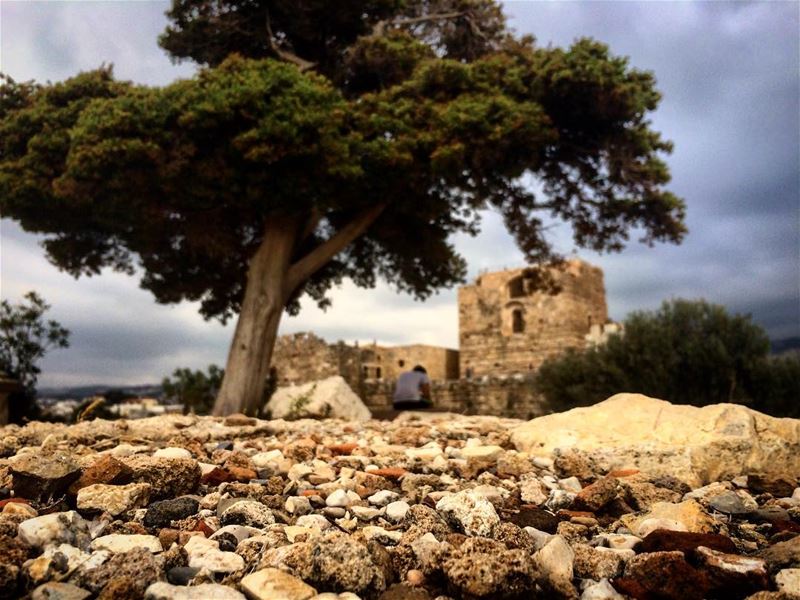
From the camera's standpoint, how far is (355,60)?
11711 millimetres

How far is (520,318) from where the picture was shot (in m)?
30.9

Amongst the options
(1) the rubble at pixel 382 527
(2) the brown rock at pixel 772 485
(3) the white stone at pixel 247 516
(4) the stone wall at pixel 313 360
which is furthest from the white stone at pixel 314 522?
(4) the stone wall at pixel 313 360

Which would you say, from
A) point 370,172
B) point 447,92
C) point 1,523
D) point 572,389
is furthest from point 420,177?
point 1,523

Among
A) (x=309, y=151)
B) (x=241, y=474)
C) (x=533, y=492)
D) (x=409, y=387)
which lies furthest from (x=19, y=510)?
(x=409, y=387)

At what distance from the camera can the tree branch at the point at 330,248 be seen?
1142cm

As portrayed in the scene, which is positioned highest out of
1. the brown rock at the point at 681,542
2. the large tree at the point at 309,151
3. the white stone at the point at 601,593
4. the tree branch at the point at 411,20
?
the tree branch at the point at 411,20

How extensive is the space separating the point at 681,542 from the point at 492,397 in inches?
→ 585

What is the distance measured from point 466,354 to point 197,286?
19704mm

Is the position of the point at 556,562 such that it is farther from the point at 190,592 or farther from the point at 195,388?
the point at 195,388

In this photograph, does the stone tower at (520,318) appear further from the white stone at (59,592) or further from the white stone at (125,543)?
the white stone at (59,592)

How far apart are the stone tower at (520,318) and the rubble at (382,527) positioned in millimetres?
25196

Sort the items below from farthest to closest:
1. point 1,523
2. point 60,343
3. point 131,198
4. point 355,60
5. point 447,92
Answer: point 60,343, point 355,60, point 447,92, point 131,198, point 1,523

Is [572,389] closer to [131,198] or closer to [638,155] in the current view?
[638,155]

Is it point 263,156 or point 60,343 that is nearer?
point 263,156
